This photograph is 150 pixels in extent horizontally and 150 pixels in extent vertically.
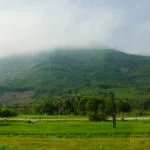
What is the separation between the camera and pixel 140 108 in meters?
174

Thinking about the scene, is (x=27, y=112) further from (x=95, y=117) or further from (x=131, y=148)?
(x=131, y=148)

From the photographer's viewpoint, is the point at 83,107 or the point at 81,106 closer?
the point at 83,107

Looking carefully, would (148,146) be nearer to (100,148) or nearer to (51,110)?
(100,148)

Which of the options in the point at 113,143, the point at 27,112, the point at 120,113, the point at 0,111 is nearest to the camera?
the point at 113,143

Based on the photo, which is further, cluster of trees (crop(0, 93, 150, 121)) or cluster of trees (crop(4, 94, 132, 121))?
cluster of trees (crop(4, 94, 132, 121))

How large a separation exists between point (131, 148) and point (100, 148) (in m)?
4.24

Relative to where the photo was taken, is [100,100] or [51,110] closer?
[100,100]

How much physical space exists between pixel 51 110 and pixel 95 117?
58742mm

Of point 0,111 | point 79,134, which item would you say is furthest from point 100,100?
point 79,134

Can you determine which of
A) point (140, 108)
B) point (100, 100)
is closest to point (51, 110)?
point (100, 100)

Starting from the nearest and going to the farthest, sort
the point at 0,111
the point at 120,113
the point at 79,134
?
1. the point at 79,134
2. the point at 0,111
3. the point at 120,113

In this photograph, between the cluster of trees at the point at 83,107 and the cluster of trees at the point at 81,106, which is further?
the cluster of trees at the point at 81,106

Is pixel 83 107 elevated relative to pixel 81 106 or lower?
lower

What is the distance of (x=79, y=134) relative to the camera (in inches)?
2223
